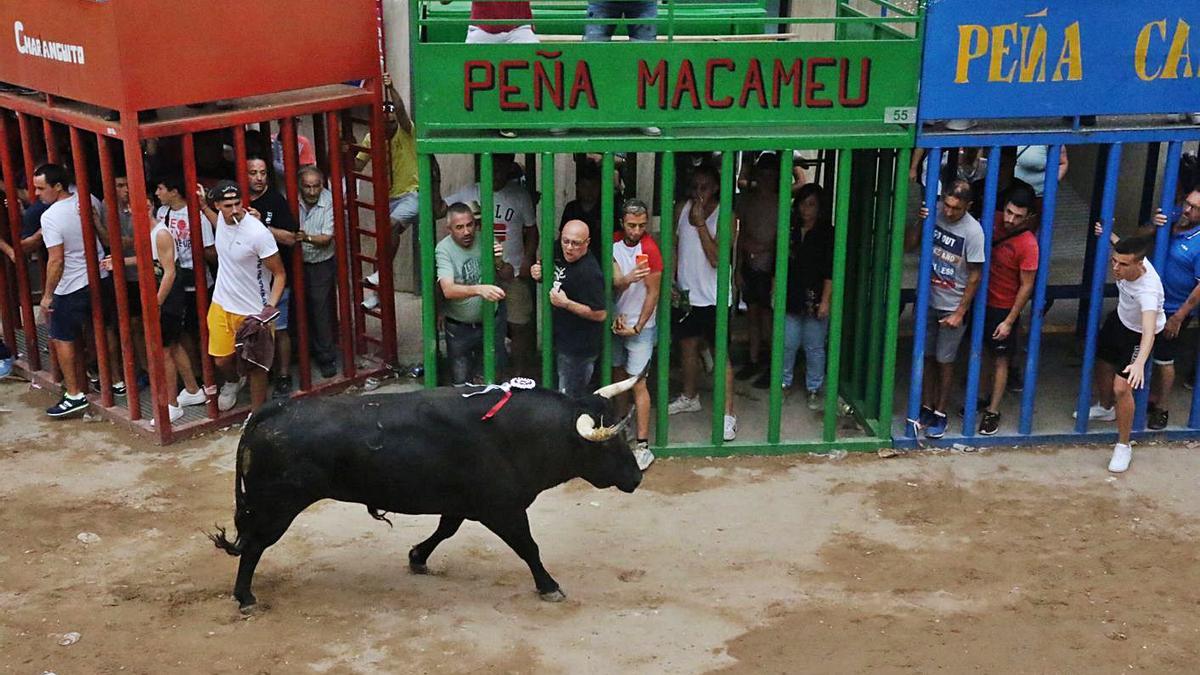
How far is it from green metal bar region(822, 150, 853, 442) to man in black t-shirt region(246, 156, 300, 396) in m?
3.93

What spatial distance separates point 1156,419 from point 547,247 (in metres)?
4.57

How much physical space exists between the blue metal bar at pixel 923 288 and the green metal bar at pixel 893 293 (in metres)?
0.14

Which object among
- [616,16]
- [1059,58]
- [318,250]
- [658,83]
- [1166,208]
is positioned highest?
[616,16]

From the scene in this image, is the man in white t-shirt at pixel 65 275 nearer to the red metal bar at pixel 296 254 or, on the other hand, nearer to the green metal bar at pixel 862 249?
the red metal bar at pixel 296 254

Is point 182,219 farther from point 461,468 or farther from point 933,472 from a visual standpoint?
point 933,472

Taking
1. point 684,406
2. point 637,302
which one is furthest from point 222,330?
point 684,406

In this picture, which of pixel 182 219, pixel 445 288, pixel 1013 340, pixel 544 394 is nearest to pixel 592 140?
pixel 445 288

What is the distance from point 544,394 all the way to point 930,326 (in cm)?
366

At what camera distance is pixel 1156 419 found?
10.0 m

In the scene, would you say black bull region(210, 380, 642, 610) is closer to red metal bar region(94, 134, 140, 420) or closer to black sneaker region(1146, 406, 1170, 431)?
red metal bar region(94, 134, 140, 420)

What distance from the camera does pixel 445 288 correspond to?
9352 millimetres

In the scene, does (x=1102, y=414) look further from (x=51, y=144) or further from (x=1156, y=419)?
(x=51, y=144)

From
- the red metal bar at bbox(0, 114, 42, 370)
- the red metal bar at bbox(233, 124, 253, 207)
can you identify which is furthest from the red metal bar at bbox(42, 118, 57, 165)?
the red metal bar at bbox(233, 124, 253, 207)

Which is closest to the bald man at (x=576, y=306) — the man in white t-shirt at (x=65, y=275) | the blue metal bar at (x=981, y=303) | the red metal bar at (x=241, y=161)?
the red metal bar at (x=241, y=161)
